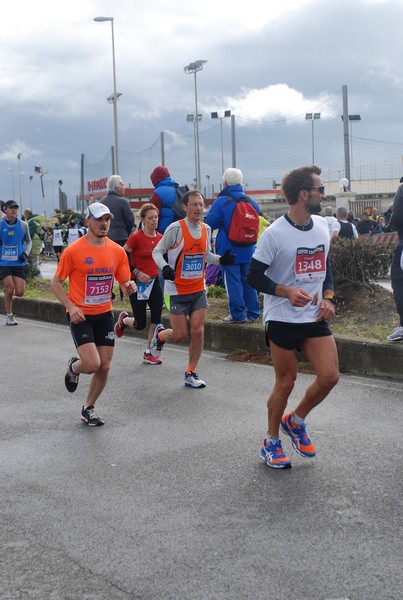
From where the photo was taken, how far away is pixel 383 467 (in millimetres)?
5648

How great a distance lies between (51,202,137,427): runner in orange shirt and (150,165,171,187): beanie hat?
175 inches

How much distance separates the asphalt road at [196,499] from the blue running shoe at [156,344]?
130cm

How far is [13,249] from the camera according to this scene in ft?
47.5

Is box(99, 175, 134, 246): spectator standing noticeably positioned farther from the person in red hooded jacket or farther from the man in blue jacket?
the man in blue jacket

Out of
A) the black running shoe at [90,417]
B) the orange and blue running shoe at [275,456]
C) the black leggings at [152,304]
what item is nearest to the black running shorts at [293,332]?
the orange and blue running shoe at [275,456]

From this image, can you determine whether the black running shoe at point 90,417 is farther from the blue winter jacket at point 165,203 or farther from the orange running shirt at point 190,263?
the blue winter jacket at point 165,203

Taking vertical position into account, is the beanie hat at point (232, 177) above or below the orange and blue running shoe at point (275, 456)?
above

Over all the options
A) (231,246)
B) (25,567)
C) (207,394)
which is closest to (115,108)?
(231,246)

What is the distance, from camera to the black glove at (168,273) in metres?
8.23

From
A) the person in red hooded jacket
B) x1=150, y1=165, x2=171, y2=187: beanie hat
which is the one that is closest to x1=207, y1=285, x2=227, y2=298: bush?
the person in red hooded jacket

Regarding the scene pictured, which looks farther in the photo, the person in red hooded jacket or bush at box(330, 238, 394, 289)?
the person in red hooded jacket

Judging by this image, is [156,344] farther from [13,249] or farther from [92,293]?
[13,249]

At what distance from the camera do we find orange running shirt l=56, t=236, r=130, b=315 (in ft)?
23.6

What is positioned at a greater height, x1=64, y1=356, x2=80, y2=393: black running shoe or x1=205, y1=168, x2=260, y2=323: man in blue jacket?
x1=205, y1=168, x2=260, y2=323: man in blue jacket
